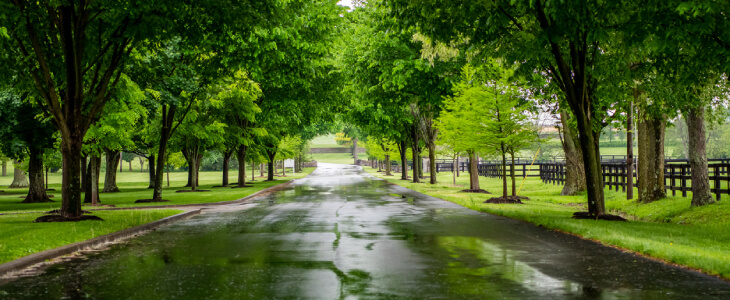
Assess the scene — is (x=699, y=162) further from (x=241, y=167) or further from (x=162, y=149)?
(x=241, y=167)

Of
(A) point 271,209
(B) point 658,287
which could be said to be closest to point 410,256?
(B) point 658,287

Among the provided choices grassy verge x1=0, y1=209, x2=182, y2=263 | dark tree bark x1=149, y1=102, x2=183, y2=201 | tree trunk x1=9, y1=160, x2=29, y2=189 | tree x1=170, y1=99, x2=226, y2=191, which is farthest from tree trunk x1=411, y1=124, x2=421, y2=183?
Answer: tree trunk x1=9, y1=160, x2=29, y2=189

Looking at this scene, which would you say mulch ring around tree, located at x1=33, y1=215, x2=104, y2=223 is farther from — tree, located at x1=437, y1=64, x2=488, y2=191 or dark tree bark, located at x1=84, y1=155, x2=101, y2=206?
tree, located at x1=437, y1=64, x2=488, y2=191

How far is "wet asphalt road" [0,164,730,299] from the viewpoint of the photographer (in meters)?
6.70

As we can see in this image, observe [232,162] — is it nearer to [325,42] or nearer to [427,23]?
[325,42]

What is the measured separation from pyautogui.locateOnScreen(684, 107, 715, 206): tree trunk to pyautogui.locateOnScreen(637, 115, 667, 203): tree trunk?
1.47 meters

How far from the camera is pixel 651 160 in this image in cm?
2017

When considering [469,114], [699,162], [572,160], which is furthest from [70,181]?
[572,160]

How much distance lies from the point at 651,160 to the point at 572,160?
6.84 meters

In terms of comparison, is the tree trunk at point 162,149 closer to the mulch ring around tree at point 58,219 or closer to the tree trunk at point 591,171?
the mulch ring around tree at point 58,219

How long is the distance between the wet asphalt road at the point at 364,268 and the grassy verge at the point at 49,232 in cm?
101

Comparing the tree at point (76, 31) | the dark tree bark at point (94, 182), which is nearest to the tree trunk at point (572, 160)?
the tree at point (76, 31)

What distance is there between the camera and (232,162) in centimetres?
10869

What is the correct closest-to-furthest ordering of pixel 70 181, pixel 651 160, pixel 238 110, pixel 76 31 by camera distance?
1. pixel 70 181
2. pixel 76 31
3. pixel 651 160
4. pixel 238 110
